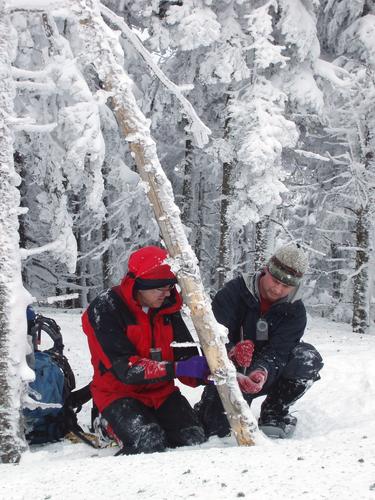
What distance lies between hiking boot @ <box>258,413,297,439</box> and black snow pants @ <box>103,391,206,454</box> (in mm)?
577

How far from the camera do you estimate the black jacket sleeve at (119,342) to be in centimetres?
384

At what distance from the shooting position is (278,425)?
445cm

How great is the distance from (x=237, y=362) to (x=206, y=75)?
9015 mm

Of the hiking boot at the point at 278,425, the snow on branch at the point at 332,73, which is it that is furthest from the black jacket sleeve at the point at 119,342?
the snow on branch at the point at 332,73

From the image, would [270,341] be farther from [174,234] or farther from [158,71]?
[158,71]

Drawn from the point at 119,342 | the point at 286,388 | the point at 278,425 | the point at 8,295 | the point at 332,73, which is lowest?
the point at 278,425

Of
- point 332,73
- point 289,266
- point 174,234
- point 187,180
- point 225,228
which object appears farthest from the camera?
point 187,180

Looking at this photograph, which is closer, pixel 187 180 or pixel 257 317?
pixel 257 317

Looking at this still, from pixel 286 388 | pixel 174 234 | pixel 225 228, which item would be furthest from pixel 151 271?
pixel 225 228

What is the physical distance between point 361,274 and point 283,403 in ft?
32.9

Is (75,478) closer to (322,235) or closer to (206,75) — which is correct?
(206,75)

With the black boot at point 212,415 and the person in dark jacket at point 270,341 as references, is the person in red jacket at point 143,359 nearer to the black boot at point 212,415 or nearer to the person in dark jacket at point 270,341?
the black boot at point 212,415

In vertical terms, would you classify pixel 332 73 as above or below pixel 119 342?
above

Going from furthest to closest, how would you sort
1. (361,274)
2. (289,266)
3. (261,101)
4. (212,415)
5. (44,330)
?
(361,274) → (261,101) → (44,330) → (212,415) → (289,266)
